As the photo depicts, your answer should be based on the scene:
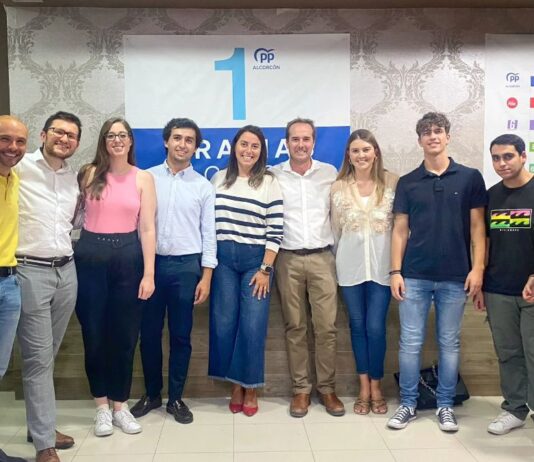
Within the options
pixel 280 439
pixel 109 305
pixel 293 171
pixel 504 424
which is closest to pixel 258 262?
pixel 293 171

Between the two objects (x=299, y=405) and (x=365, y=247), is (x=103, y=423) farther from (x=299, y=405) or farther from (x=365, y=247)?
(x=365, y=247)

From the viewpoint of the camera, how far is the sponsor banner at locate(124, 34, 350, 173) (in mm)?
3334

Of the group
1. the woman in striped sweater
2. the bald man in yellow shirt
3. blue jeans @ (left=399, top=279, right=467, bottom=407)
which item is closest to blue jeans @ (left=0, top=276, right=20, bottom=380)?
the bald man in yellow shirt

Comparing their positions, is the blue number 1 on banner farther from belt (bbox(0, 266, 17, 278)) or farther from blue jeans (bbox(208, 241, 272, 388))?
belt (bbox(0, 266, 17, 278))

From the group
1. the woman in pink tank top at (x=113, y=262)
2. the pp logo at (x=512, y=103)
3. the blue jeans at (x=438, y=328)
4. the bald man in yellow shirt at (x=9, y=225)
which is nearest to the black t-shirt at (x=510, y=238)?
the blue jeans at (x=438, y=328)

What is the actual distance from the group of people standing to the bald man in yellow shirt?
0.27 feet

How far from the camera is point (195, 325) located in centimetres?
327

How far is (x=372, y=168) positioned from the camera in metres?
2.97

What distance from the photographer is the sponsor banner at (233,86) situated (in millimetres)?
3334

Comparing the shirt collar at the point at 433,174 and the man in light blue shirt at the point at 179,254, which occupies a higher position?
the shirt collar at the point at 433,174

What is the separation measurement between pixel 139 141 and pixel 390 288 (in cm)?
178

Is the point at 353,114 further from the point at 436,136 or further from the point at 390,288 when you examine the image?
the point at 390,288

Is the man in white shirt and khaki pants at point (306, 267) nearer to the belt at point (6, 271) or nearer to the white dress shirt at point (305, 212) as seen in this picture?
the white dress shirt at point (305, 212)

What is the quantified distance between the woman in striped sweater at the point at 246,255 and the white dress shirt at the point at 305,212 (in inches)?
3.1
